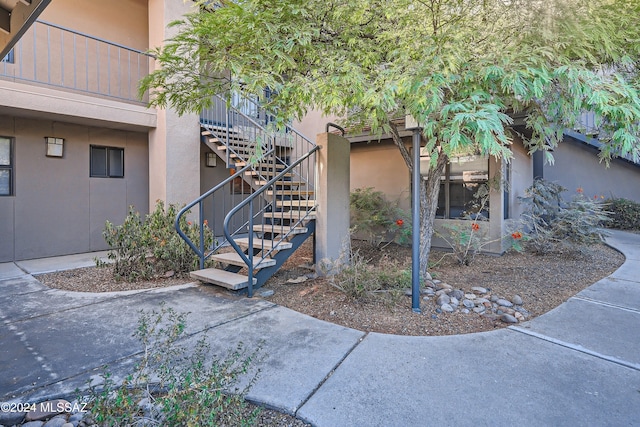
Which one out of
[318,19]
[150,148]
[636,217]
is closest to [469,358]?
[318,19]

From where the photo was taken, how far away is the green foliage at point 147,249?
16.2 feet

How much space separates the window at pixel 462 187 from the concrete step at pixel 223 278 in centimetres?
478

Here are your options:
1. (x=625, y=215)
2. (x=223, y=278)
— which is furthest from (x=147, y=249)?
(x=625, y=215)

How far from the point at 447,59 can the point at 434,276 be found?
3.21 metres

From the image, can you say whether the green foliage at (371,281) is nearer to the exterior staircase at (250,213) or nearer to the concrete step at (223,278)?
the exterior staircase at (250,213)

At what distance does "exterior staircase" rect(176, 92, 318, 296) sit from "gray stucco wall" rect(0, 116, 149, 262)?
1.70 m

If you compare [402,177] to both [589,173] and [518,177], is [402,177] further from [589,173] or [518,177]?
[589,173]

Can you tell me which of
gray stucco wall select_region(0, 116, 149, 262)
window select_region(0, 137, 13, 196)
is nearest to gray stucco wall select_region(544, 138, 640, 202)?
gray stucco wall select_region(0, 116, 149, 262)

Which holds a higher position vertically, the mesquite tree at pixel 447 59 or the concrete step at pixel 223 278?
the mesquite tree at pixel 447 59

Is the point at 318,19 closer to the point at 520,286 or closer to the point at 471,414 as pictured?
the point at 471,414

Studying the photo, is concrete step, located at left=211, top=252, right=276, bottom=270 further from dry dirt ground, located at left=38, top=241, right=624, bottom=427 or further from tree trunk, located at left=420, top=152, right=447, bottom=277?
tree trunk, located at left=420, top=152, right=447, bottom=277

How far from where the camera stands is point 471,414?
205cm

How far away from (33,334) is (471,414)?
Answer: 3733 millimetres

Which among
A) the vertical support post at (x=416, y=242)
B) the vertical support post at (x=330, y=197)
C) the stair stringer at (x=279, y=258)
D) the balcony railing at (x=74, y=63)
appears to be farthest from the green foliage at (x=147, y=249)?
the vertical support post at (x=416, y=242)
